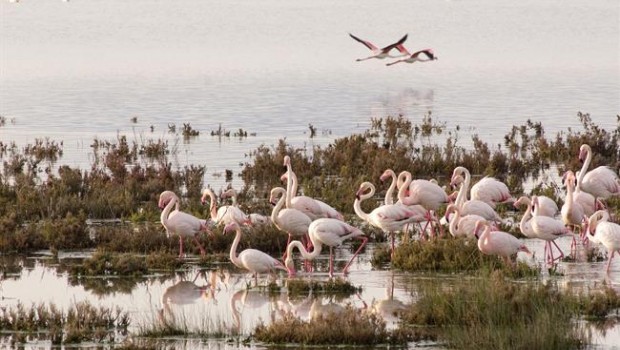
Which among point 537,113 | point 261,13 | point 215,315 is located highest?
point 261,13

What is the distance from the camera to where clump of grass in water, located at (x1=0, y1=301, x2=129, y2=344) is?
1235cm

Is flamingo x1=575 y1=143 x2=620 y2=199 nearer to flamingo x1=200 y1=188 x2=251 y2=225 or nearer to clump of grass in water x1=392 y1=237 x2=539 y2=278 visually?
clump of grass in water x1=392 y1=237 x2=539 y2=278

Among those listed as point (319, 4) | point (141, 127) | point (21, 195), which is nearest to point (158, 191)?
point (21, 195)

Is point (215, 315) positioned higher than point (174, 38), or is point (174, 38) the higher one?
point (174, 38)

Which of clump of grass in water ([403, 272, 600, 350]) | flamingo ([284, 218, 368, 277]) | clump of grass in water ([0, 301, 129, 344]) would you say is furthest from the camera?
flamingo ([284, 218, 368, 277])

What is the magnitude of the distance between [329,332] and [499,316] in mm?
1517

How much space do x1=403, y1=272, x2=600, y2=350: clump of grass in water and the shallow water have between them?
390 millimetres

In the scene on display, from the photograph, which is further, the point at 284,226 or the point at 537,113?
the point at 537,113

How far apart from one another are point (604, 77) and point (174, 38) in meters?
27.6

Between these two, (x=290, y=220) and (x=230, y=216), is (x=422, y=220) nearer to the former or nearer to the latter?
(x=290, y=220)

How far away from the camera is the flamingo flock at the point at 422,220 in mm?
15367

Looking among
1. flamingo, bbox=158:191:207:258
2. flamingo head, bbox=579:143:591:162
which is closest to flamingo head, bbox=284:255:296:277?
flamingo, bbox=158:191:207:258

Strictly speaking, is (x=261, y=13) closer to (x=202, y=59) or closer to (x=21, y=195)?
(x=202, y=59)

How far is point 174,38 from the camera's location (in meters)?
69.7
